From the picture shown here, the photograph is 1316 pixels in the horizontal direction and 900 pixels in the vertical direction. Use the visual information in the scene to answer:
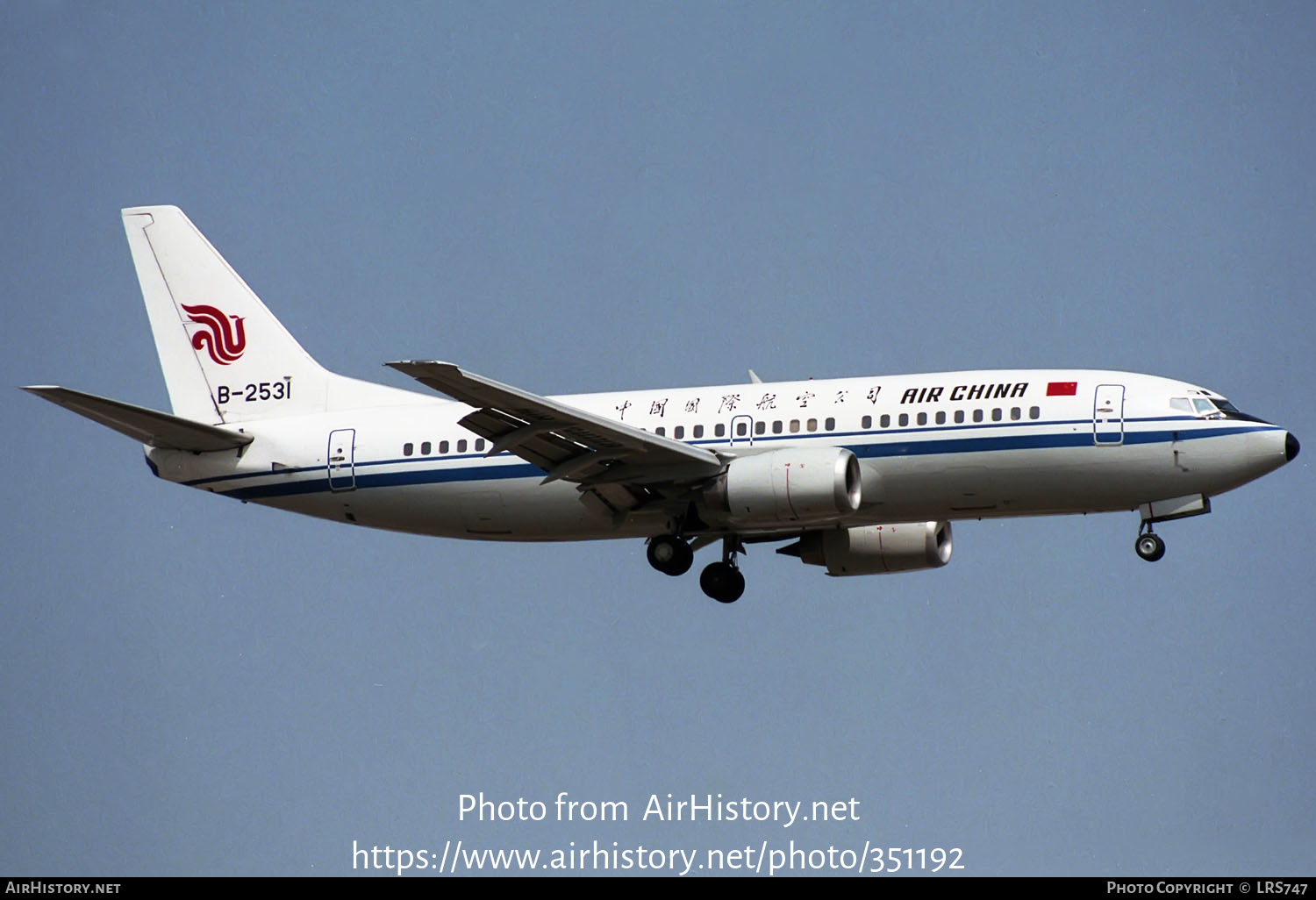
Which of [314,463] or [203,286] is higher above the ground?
[203,286]

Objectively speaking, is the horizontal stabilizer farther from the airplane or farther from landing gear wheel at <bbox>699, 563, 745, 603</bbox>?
landing gear wheel at <bbox>699, 563, 745, 603</bbox>

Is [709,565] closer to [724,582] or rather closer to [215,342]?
[724,582]

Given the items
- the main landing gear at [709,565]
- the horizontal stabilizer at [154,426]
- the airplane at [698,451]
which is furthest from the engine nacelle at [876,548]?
the horizontal stabilizer at [154,426]

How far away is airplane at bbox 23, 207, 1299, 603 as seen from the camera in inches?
1647

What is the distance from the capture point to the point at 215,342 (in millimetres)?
49594

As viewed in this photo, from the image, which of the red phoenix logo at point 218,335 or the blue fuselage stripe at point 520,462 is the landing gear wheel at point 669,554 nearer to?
the blue fuselage stripe at point 520,462

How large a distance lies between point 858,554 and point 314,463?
40.9 feet

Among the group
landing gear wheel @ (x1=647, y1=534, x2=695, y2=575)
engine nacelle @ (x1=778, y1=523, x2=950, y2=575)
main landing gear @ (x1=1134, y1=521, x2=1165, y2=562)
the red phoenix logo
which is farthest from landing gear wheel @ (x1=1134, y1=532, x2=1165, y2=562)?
the red phoenix logo

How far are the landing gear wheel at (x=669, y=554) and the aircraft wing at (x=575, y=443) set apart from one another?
2.31 metres
